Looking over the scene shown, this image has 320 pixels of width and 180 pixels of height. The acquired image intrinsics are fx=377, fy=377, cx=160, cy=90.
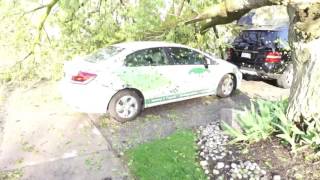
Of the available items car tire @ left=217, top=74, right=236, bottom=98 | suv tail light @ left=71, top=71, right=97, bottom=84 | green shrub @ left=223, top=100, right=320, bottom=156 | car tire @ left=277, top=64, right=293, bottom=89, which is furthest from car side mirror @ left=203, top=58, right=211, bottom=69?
green shrub @ left=223, top=100, right=320, bottom=156

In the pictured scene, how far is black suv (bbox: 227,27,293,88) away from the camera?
10.2m

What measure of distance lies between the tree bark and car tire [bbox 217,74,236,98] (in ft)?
14.0

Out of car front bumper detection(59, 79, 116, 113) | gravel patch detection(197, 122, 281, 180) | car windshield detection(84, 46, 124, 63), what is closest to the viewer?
gravel patch detection(197, 122, 281, 180)

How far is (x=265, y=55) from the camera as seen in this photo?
10.2 meters

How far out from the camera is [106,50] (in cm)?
823

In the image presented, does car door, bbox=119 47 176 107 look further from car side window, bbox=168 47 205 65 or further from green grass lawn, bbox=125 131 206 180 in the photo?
green grass lawn, bbox=125 131 206 180

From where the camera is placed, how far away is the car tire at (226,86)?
9562mm

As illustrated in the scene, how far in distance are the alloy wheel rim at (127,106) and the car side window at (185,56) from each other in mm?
1425

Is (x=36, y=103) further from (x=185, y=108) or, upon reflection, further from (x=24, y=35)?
(x=185, y=108)

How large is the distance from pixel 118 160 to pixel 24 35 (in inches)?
185

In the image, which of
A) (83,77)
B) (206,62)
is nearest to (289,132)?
(83,77)

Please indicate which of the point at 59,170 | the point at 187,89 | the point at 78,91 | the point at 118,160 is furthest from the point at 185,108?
the point at 59,170

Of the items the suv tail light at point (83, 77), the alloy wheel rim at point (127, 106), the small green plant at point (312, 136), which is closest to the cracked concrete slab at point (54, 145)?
the alloy wheel rim at point (127, 106)

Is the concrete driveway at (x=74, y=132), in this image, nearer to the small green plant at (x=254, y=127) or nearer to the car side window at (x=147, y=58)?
the car side window at (x=147, y=58)
